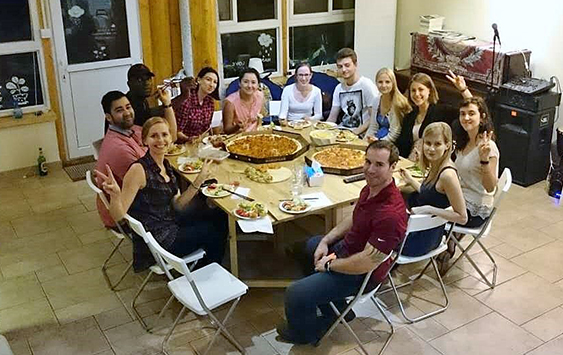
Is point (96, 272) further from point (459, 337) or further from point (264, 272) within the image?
point (459, 337)

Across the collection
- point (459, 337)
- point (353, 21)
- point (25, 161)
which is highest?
point (353, 21)

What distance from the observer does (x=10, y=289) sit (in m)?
4.61

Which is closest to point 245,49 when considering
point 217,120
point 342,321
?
point 217,120

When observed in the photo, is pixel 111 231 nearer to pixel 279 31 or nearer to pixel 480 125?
pixel 480 125

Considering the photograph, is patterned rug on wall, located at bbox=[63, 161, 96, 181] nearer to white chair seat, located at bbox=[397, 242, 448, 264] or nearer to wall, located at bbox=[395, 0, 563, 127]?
white chair seat, located at bbox=[397, 242, 448, 264]

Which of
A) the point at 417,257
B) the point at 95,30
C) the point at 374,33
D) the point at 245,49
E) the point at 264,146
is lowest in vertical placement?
the point at 417,257

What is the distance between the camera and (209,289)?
3738 millimetres

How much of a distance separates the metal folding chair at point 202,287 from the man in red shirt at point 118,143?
→ 2.33 feet

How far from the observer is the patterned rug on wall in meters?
6.49

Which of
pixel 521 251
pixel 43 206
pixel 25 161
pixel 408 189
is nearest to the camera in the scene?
pixel 408 189

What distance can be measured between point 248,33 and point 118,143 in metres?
3.14

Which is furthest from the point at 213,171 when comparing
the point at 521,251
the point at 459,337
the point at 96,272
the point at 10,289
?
the point at 521,251

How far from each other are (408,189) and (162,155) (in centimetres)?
162

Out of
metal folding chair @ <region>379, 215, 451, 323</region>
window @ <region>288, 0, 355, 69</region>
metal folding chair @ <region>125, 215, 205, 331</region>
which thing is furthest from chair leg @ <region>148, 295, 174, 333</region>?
window @ <region>288, 0, 355, 69</region>
